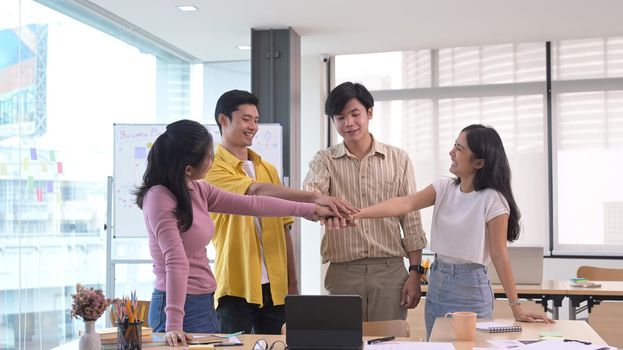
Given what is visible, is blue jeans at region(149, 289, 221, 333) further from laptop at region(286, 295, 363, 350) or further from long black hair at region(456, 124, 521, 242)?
long black hair at region(456, 124, 521, 242)

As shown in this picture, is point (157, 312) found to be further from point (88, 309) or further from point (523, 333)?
point (523, 333)

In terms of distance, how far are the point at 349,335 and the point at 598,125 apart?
6424 millimetres

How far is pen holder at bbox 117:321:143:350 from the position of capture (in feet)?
7.80

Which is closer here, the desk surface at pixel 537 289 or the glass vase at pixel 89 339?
the glass vase at pixel 89 339

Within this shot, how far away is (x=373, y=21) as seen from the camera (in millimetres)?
6598

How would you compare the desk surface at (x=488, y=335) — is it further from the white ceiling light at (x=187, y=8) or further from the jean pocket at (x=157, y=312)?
the white ceiling light at (x=187, y=8)

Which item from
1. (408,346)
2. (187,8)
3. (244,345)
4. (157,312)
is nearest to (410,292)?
(408,346)

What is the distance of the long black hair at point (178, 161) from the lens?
103 inches

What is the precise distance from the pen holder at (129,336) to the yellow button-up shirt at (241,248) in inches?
32.3

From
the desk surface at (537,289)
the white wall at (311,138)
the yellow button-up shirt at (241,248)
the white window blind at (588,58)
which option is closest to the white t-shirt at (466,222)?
the yellow button-up shirt at (241,248)

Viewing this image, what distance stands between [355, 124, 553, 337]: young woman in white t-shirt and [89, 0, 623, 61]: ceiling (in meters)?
3.16

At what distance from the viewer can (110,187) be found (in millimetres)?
5949

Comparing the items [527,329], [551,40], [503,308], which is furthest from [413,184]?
[551,40]

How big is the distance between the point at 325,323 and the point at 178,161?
0.85 meters
